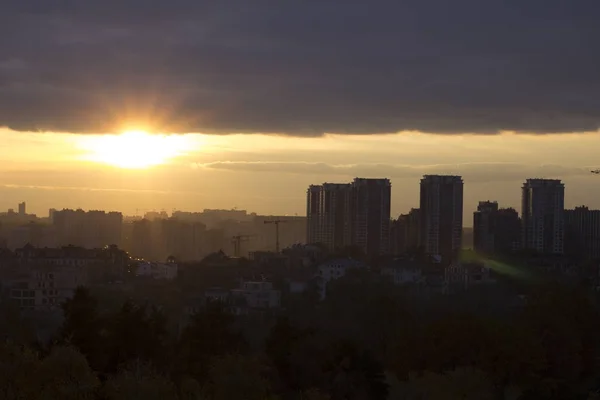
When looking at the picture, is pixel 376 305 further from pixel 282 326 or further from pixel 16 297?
pixel 16 297

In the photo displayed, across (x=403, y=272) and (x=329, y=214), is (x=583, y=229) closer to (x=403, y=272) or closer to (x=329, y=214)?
(x=329, y=214)

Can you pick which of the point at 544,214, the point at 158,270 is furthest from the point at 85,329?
the point at 544,214

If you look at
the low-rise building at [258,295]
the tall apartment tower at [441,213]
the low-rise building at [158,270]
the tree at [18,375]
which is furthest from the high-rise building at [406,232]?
the tree at [18,375]

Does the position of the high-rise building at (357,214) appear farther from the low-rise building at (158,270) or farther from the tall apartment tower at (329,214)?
the low-rise building at (158,270)

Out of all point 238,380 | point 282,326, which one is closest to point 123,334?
point 282,326

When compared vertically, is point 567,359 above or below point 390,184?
below

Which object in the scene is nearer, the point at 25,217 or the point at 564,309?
the point at 564,309
